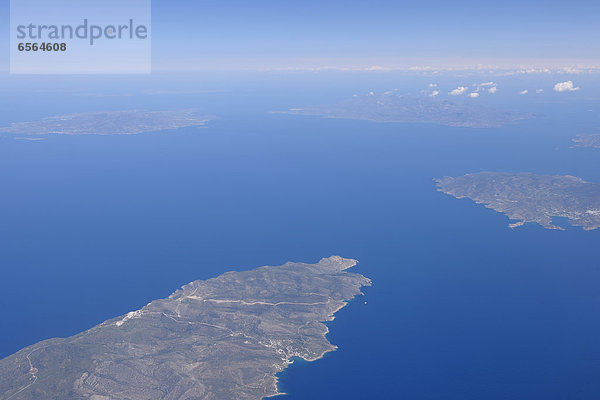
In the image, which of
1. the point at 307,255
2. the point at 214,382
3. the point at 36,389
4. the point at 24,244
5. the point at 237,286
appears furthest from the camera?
the point at 24,244

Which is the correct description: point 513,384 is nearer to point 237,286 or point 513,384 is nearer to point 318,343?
point 318,343

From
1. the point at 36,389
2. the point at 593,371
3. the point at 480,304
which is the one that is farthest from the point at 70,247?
the point at 593,371

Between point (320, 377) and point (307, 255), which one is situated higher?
point (307, 255)

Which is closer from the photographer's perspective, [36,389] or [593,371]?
[36,389]

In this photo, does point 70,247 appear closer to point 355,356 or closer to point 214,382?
point 214,382

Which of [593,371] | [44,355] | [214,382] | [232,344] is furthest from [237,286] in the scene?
[593,371]

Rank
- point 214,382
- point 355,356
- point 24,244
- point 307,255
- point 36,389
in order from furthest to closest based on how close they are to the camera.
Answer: point 24,244, point 307,255, point 355,356, point 214,382, point 36,389
